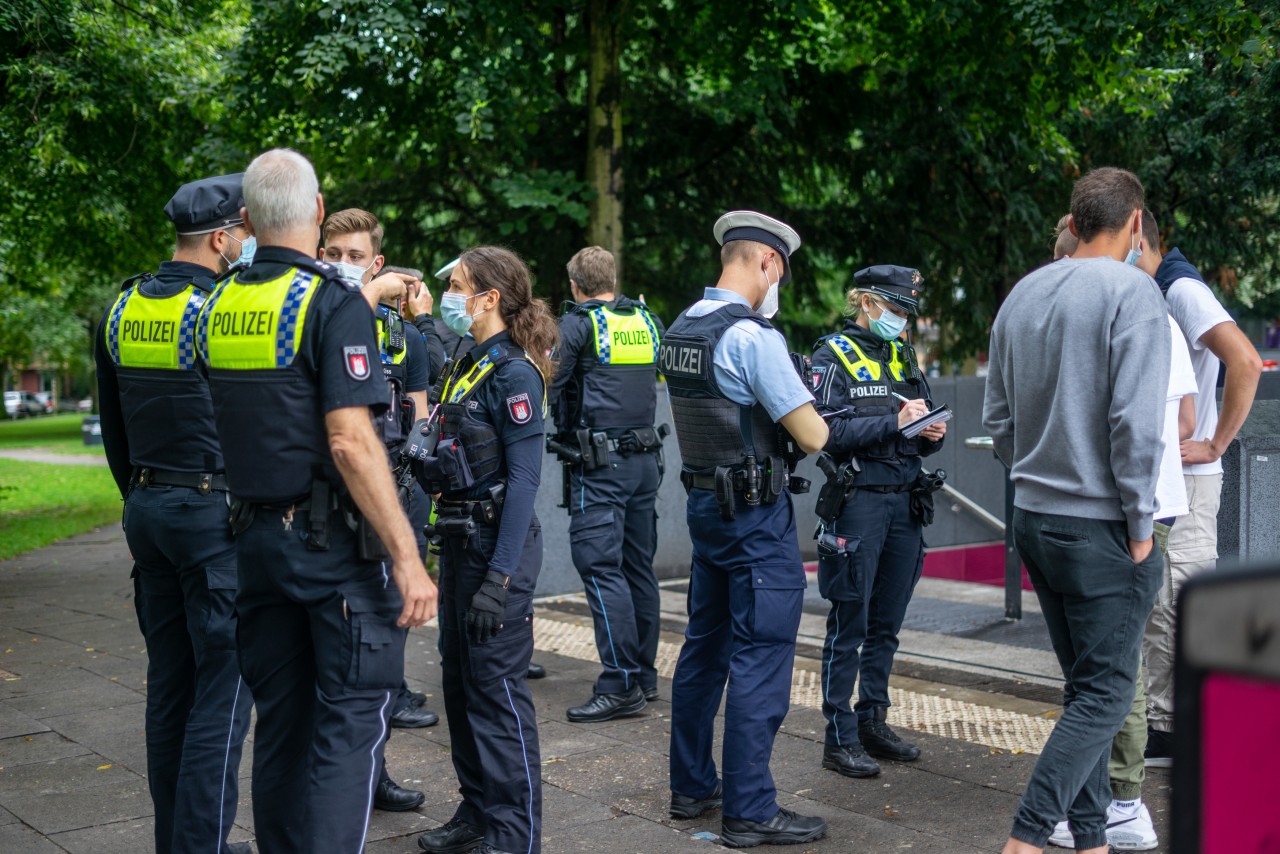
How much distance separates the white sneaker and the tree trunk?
311 inches

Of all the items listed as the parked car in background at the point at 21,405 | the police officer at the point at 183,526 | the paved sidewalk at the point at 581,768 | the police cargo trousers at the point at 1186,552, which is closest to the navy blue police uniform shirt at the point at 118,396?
the police officer at the point at 183,526

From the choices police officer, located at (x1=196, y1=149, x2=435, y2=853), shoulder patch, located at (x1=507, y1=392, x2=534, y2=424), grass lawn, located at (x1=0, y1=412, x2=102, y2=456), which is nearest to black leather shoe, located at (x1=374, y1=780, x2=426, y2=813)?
police officer, located at (x1=196, y1=149, x2=435, y2=853)

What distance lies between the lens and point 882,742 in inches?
205

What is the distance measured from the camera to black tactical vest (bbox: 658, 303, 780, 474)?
4.34 meters

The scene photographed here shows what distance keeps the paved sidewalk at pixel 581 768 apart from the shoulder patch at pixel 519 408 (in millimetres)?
1483

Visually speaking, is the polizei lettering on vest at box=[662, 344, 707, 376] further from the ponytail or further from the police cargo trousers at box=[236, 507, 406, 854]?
the police cargo trousers at box=[236, 507, 406, 854]

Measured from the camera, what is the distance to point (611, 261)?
6.49 metres

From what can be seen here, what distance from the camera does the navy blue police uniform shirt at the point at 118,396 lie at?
3.79m

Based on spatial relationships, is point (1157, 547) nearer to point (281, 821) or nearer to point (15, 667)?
point (281, 821)

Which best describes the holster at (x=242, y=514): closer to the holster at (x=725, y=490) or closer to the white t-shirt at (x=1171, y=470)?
the holster at (x=725, y=490)

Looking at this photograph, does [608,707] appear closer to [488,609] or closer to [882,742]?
[882,742]

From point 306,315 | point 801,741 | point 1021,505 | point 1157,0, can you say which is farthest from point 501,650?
point 1157,0

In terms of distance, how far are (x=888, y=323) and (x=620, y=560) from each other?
194 centimetres

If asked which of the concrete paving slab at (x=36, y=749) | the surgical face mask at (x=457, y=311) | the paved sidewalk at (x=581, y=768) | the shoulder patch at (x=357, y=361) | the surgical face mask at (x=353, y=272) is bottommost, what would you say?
the concrete paving slab at (x=36, y=749)
